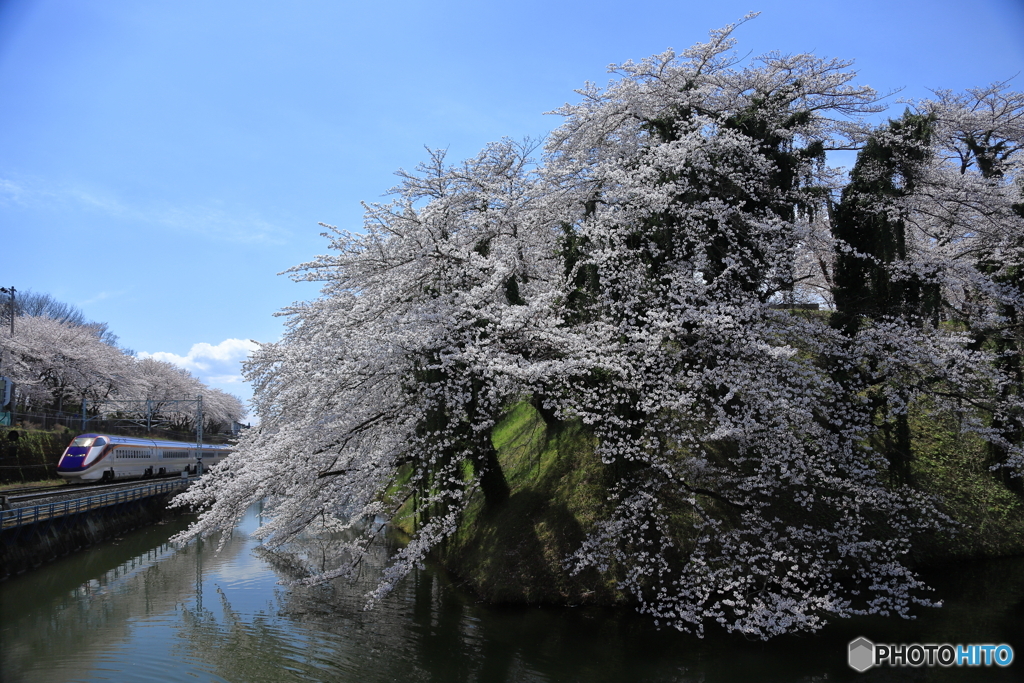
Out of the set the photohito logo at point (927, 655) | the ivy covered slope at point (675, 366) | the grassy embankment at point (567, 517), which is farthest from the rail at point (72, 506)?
the photohito logo at point (927, 655)

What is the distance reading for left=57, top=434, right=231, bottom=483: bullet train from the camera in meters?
26.6

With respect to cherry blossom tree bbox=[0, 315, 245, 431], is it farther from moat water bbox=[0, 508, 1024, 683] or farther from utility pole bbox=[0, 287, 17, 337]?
moat water bbox=[0, 508, 1024, 683]

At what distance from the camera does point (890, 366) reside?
36.6 ft

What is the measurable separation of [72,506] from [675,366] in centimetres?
1888

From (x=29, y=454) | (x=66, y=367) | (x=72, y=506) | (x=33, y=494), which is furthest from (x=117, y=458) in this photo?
(x=66, y=367)

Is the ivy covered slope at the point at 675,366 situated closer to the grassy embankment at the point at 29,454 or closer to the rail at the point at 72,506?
the rail at the point at 72,506

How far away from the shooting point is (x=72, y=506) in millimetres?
18234

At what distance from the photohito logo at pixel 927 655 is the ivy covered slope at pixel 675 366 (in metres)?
0.54

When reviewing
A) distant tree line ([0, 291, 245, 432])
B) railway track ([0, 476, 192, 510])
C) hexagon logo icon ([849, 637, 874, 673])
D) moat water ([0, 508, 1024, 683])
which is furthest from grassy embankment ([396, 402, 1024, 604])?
distant tree line ([0, 291, 245, 432])

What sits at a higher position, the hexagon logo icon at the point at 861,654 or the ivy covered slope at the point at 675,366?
the ivy covered slope at the point at 675,366

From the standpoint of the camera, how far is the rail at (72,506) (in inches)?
579

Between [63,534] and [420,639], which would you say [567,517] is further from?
[63,534]

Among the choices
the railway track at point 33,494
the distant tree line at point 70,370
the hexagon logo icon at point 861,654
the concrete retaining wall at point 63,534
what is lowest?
the concrete retaining wall at point 63,534

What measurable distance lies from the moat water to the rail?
2144 mm
